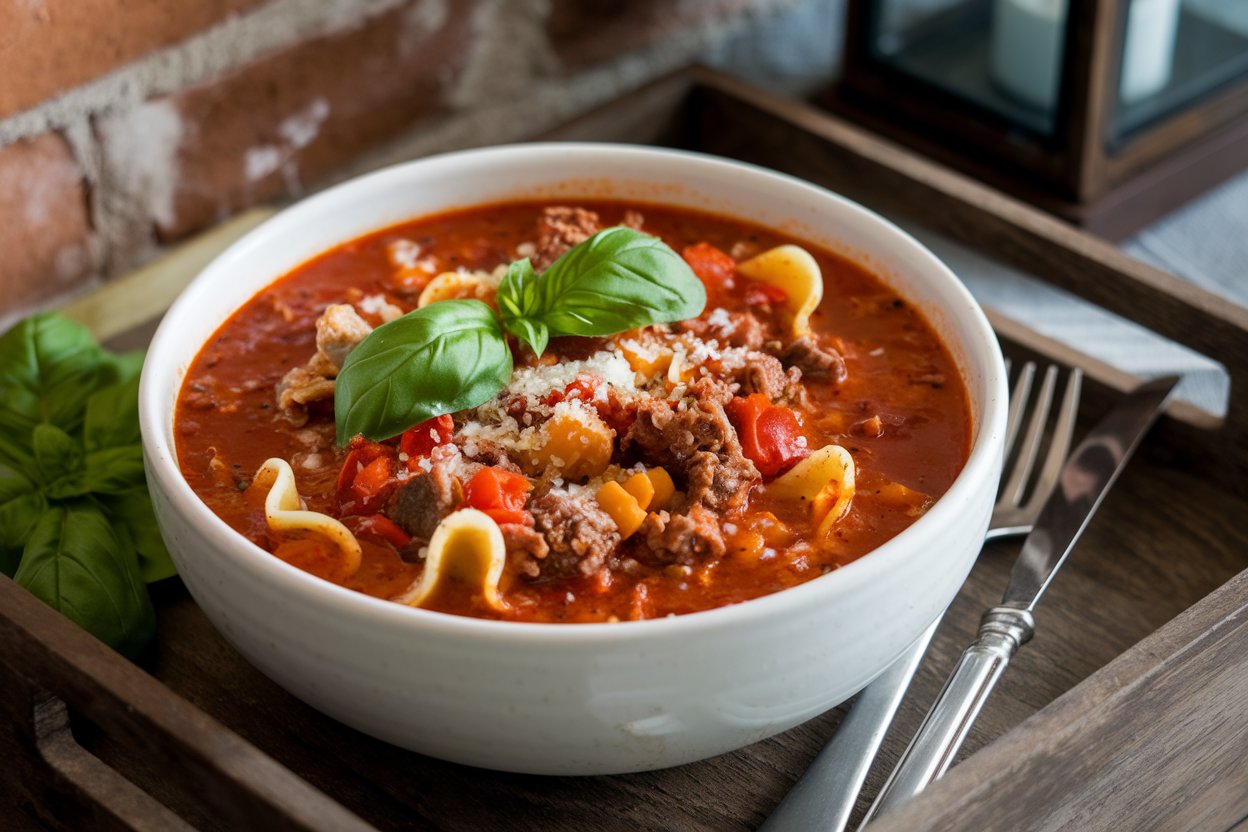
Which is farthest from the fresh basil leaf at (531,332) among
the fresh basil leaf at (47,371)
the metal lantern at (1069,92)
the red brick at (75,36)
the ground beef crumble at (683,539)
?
the metal lantern at (1069,92)

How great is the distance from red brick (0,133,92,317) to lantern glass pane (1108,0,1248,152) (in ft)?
8.53

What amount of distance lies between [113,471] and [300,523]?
62 cm

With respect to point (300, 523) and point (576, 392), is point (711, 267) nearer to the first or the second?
point (576, 392)

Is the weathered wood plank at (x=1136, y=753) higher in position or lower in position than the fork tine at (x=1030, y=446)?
higher

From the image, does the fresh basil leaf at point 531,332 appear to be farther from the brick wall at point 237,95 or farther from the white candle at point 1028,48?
the white candle at point 1028,48

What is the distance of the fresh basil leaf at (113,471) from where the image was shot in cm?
263

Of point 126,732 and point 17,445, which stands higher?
point 126,732

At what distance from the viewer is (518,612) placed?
2.14 metres

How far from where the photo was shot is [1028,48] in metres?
3.85

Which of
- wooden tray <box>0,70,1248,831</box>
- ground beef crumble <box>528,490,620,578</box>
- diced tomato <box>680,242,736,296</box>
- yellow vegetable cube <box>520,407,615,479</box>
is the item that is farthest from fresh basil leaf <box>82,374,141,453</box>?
diced tomato <box>680,242,736,296</box>

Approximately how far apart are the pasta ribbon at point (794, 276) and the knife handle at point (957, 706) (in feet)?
2.12

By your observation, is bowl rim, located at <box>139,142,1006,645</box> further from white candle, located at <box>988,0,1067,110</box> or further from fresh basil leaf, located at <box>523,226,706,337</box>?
white candle, located at <box>988,0,1067,110</box>

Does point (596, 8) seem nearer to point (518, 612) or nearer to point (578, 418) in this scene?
point (578, 418)

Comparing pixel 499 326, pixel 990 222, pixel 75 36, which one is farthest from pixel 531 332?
pixel 75 36
